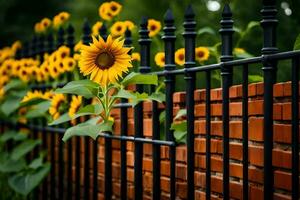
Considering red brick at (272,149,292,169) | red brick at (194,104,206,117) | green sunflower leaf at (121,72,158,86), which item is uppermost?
green sunflower leaf at (121,72,158,86)

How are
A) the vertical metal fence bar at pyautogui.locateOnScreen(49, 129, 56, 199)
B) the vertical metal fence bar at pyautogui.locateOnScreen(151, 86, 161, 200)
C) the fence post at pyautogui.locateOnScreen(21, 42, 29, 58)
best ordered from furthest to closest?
the fence post at pyautogui.locateOnScreen(21, 42, 29, 58), the vertical metal fence bar at pyautogui.locateOnScreen(49, 129, 56, 199), the vertical metal fence bar at pyautogui.locateOnScreen(151, 86, 161, 200)

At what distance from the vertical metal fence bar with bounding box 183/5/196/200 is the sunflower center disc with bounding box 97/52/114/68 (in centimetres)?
41

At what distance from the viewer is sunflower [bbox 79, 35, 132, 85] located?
367 cm

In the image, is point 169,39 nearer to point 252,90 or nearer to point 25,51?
point 252,90

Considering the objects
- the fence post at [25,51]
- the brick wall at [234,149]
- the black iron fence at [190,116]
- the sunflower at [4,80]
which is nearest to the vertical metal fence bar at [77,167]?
the black iron fence at [190,116]

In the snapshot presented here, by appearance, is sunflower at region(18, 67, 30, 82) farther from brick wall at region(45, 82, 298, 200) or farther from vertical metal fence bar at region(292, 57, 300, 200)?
vertical metal fence bar at region(292, 57, 300, 200)

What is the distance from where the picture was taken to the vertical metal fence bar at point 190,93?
3.68m

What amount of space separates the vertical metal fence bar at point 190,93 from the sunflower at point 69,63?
1.58 meters

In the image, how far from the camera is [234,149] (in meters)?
3.49

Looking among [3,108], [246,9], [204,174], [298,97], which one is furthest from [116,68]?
[246,9]

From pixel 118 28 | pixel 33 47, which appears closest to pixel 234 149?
pixel 118 28

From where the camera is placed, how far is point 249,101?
3.42 metres

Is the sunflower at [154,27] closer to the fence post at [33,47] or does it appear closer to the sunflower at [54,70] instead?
the sunflower at [54,70]

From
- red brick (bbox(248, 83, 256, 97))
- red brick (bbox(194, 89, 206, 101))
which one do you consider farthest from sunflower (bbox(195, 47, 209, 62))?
red brick (bbox(248, 83, 256, 97))
